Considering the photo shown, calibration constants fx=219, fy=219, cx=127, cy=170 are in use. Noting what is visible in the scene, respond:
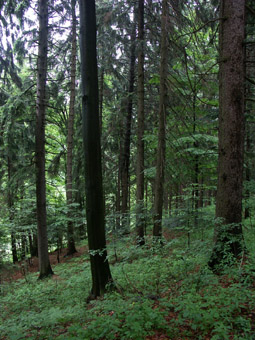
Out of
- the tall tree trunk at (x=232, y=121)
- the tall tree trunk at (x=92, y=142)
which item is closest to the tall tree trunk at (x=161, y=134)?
the tall tree trunk at (x=232, y=121)

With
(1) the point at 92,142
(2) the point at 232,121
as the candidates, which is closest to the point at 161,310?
(1) the point at 92,142

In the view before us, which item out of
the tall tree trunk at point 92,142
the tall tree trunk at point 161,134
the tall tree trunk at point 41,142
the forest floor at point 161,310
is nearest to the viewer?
the forest floor at point 161,310

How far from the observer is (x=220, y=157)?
4828mm

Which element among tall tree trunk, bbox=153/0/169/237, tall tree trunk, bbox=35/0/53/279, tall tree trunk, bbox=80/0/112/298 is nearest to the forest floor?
tall tree trunk, bbox=80/0/112/298

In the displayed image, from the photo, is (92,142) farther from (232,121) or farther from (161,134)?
(161,134)

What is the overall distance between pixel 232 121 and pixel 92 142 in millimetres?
3019

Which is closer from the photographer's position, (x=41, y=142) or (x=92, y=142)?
(x=92, y=142)

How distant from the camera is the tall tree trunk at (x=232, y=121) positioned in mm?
4625

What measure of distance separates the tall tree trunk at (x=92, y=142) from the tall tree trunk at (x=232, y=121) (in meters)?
2.42

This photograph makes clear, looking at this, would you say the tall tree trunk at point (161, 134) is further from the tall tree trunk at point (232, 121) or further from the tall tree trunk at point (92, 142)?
the tall tree trunk at point (92, 142)

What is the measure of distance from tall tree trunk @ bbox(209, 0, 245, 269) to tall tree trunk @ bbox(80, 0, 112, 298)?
242cm

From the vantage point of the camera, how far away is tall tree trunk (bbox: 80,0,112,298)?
4617 millimetres

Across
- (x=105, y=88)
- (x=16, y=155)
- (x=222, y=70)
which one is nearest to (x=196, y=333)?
(x=222, y=70)

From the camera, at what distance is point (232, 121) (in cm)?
466
